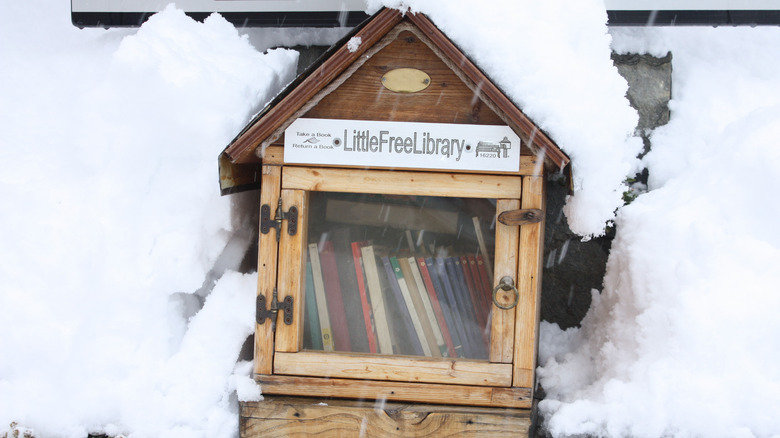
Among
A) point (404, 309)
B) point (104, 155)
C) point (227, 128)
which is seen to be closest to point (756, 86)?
point (404, 309)

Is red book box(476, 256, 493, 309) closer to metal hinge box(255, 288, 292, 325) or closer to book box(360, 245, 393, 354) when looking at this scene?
book box(360, 245, 393, 354)

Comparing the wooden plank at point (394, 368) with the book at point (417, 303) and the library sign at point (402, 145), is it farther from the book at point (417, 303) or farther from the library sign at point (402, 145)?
the library sign at point (402, 145)

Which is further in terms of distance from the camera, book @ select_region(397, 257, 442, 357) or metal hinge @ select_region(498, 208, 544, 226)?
book @ select_region(397, 257, 442, 357)

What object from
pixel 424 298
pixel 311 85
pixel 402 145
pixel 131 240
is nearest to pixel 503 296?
pixel 424 298

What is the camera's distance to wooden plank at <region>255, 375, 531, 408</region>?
1618 millimetres

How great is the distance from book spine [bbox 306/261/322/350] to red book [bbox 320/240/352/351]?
41 mm

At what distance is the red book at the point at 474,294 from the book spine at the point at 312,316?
439 mm

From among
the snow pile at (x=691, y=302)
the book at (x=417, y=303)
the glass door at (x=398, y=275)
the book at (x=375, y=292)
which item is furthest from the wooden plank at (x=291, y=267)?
the snow pile at (x=691, y=302)

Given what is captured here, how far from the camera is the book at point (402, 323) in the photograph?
5.62ft

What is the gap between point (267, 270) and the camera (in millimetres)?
1650

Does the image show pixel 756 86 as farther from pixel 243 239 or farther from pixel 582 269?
pixel 243 239

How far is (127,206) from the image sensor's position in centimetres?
195

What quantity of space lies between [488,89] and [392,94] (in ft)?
0.84

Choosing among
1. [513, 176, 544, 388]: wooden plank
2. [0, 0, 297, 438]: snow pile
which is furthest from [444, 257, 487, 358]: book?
[0, 0, 297, 438]: snow pile
